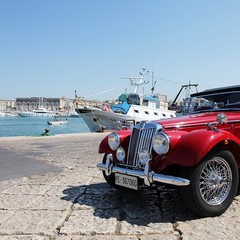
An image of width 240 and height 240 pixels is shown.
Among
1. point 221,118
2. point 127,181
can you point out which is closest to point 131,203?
point 127,181

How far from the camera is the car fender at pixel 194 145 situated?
3.99m

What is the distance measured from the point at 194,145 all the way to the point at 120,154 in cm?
134

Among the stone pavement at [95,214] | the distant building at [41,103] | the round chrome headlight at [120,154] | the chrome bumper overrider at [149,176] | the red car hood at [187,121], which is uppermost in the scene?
the distant building at [41,103]

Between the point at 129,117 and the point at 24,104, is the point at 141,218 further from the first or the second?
the point at 24,104

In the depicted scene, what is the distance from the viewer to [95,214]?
424 cm

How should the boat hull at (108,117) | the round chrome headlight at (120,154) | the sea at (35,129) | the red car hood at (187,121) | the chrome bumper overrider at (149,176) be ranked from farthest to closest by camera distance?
the sea at (35,129)
the boat hull at (108,117)
the round chrome headlight at (120,154)
the red car hood at (187,121)
the chrome bumper overrider at (149,176)

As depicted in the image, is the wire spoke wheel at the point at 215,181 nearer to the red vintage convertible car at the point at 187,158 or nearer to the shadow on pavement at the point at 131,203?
the red vintage convertible car at the point at 187,158

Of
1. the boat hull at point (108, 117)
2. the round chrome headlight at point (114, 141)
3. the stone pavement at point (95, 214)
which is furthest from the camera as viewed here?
the boat hull at point (108, 117)

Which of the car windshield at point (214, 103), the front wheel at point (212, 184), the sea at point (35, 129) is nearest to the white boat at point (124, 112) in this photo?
the sea at point (35, 129)

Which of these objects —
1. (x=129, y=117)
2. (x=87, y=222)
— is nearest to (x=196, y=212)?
(x=87, y=222)

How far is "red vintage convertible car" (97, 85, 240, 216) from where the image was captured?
403 cm

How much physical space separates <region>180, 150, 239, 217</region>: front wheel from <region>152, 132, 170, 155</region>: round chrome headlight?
396mm

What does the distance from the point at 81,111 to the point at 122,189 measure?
85.7ft

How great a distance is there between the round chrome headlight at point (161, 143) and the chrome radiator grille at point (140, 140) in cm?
16
